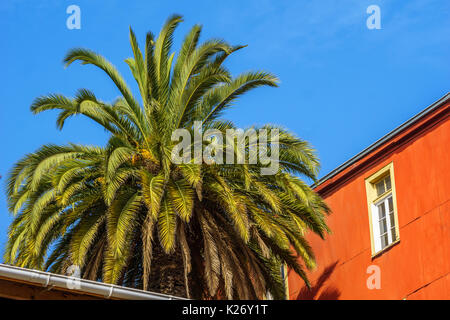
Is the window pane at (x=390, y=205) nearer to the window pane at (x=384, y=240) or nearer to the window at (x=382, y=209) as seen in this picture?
the window at (x=382, y=209)

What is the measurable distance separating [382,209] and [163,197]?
23.2ft

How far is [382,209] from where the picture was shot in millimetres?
27484

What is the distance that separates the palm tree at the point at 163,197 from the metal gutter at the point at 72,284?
23.8ft

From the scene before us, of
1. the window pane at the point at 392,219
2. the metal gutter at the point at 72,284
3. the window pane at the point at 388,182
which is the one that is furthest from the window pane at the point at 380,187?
the metal gutter at the point at 72,284

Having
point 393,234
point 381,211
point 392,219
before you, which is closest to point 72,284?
point 393,234

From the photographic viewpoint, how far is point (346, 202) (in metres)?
28.9

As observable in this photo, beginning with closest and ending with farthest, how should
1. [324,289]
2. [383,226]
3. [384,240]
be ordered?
[384,240] → [383,226] → [324,289]

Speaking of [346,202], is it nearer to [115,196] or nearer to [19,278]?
[115,196]

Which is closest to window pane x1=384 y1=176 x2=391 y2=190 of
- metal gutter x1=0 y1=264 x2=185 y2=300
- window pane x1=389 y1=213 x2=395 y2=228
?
window pane x1=389 y1=213 x2=395 y2=228

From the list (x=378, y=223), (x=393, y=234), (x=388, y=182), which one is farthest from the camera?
(x=388, y=182)

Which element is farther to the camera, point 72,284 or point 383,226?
point 383,226

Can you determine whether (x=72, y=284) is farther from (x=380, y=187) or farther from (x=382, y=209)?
(x=380, y=187)
